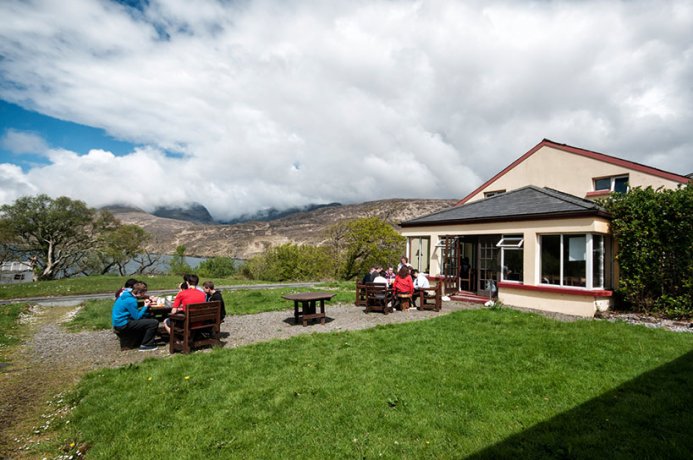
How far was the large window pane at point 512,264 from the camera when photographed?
44.2 feet

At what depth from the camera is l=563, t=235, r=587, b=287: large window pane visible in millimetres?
11727

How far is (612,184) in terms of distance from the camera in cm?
1664

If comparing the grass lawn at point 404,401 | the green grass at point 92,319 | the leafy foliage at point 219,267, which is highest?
the grass lawn at point 404,401

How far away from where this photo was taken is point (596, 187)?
56.4 feet

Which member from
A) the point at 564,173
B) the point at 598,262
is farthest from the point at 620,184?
the point at 598,262

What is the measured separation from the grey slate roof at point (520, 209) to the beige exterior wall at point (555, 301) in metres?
2.69

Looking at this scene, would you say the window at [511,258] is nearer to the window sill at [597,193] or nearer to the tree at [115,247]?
the window sill at [597,193]

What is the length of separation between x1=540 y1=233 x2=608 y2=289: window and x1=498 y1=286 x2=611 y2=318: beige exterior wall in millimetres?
460

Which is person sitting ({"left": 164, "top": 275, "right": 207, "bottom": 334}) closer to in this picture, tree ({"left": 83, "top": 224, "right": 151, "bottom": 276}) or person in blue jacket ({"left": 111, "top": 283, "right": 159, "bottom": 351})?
person in blue jacket ({"left": 111, "top": 283, "right": 159, "bottom": 351})

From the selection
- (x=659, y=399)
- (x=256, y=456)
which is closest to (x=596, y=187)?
(x=659, y=399)

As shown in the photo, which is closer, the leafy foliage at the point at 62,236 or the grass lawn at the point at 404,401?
the grass lawn at the point at 404,401

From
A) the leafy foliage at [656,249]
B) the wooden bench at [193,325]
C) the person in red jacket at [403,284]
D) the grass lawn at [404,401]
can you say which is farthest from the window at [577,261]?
the wooden bench at [193,325]

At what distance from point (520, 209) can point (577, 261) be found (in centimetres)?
280

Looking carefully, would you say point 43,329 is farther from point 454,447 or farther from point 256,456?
point 454,447
